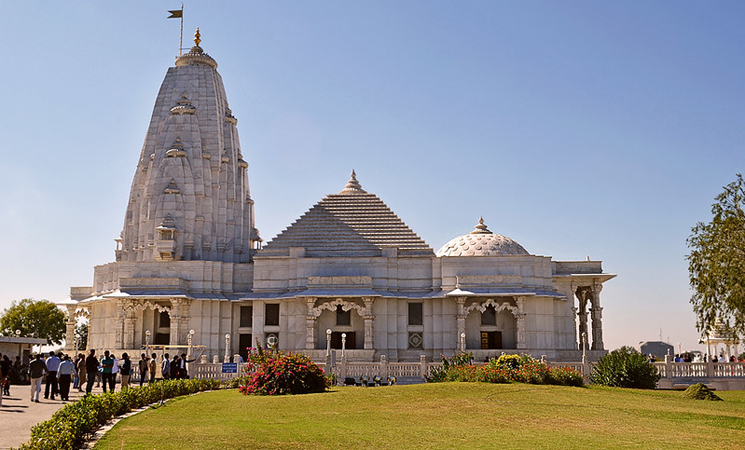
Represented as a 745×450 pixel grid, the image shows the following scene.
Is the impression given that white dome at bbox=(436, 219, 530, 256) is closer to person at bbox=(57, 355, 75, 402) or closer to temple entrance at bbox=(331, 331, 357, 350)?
temple entrance at bbox=(331, 331, 357, 350)

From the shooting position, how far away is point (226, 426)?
1775 cm

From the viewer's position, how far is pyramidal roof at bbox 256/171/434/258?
5081cm

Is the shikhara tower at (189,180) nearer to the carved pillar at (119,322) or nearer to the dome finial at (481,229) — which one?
the carved pillar at (119,322)

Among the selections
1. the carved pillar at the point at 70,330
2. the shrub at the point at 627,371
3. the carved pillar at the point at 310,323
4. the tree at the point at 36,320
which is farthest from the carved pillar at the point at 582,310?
the tree at the point at 36,320

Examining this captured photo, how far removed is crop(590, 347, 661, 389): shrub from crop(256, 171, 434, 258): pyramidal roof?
66.8 feet

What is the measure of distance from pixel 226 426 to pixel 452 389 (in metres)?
8.96

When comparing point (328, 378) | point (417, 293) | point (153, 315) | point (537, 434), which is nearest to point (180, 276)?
point (153, 315)

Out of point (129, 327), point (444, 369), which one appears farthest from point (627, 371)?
point (129, 327)

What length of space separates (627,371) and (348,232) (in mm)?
24605

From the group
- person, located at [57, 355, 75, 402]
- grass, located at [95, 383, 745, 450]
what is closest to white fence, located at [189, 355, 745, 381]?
grass, located at [95, 383, 745, 450]

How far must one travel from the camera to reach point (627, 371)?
3075 cm

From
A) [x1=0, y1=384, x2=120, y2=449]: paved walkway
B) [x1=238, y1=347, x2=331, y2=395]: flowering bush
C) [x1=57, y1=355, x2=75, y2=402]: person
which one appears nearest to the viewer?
[x1=0, y1=384, x2=120, y2=449]: paved walkway

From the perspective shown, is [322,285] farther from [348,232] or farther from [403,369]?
[403,369]

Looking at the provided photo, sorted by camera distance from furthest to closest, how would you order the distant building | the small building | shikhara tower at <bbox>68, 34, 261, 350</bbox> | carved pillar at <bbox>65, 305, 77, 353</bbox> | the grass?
the distant building < carved pillar at <bbox>65, 305, 77, 353</bbox> < shikhara tower at <bbox>68, 34, 261, 350</bbox> < the small building < the grass
